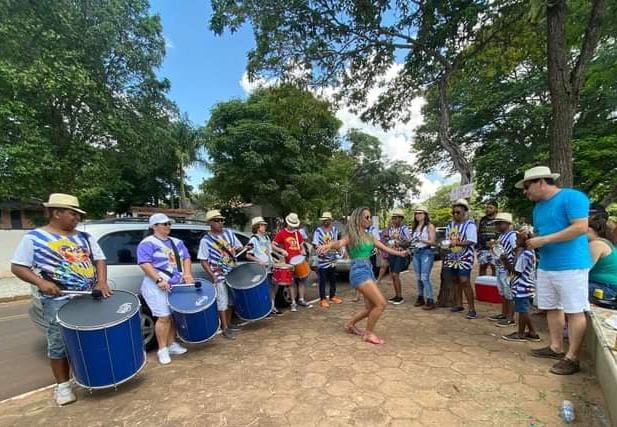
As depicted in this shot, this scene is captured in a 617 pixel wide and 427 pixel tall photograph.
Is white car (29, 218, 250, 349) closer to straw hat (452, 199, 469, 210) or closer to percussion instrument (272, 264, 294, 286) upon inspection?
percussion instrument (272, 264, 294, 286)

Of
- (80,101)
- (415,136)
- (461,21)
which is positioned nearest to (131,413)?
(461,21)

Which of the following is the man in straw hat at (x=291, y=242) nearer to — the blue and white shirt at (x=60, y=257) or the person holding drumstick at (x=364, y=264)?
the person holding drumstick at (x=364, y=264)

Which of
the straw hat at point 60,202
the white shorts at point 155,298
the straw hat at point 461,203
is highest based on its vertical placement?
the straw hat at point 60,202

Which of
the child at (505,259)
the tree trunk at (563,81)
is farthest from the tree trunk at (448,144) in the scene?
the child at (505,259)

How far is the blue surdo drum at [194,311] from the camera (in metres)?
3.73

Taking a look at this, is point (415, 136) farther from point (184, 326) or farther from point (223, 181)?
Result: point (184, 326)

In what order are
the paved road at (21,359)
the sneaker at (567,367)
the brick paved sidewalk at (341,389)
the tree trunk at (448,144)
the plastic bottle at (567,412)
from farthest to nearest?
the tree trunk at (448,144), the paved road at (21,359), the sneaker at (567,367), the brick paved sidewalk at (341,389), the plastic bottle at (567,412)

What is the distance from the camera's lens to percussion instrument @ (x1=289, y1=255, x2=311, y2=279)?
19.1 feet

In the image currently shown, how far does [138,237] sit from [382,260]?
232 inches

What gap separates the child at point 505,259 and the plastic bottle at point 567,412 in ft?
6.51

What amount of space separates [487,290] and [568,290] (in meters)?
3.16

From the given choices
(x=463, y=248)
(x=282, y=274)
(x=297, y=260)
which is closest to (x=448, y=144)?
(x=463, y=248)

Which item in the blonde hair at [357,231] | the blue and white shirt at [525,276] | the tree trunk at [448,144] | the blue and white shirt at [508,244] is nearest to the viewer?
the blue and white shirt at [525,276]

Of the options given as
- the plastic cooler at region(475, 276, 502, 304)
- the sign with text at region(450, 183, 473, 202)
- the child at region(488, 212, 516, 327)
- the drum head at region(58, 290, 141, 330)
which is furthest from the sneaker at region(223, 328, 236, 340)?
the plastic cooler at region(475, 276, 502, 304)
